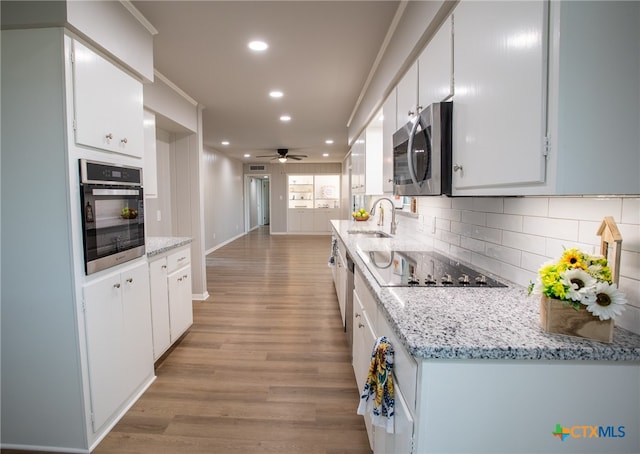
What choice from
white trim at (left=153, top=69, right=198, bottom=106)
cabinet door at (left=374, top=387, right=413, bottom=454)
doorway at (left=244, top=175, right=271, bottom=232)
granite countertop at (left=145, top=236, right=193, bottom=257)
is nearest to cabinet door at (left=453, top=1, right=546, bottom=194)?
cabinet door at (left=374, top=387, right=413, bottom=454)

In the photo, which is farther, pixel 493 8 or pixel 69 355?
pixel 69 355

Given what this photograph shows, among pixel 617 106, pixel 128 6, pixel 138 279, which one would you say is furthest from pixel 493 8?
pixel 138 279

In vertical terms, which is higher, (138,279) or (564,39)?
(564,39)

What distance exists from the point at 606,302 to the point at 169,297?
112 inches

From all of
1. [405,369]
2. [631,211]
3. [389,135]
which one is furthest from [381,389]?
[389,135]

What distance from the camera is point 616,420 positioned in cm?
95

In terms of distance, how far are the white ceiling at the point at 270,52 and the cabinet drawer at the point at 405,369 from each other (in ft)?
6.70

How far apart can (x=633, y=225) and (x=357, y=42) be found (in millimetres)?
2298

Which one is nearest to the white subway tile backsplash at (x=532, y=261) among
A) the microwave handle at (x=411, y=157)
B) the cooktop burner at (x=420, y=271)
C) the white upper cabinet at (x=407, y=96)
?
the cooktop burner at (x=420, y=271)

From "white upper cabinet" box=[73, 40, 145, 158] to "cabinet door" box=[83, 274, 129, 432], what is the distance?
79 centimetres

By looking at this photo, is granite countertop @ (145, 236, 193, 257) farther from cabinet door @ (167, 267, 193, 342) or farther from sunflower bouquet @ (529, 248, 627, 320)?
sunflower bouquet @ (529, 248, 627, 320)

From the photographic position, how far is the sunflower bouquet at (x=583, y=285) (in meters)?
0.91

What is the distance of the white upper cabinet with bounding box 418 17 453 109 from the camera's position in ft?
4.92

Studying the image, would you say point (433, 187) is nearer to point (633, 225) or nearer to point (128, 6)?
point (633, 225)
